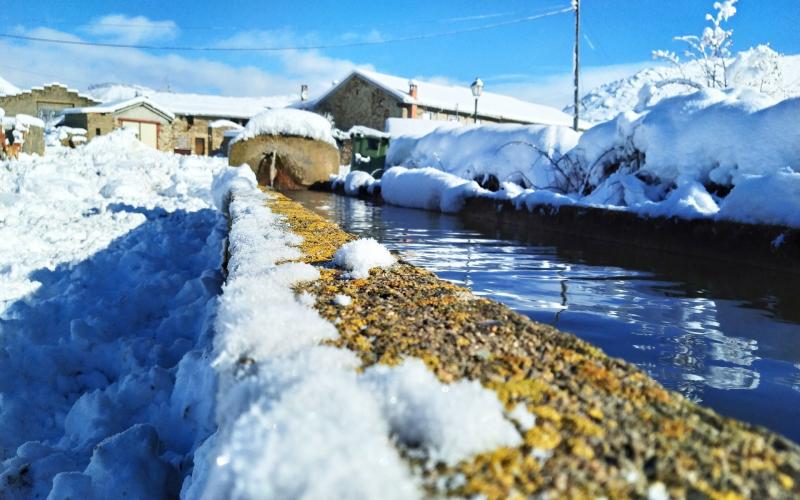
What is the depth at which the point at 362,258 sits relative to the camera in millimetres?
2070

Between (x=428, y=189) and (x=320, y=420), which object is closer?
(x=320, y=420)

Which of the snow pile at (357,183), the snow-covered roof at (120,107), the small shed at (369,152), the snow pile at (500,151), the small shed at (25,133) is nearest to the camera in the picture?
the snow pile at (500,151)

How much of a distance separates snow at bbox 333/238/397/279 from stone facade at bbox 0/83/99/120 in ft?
131

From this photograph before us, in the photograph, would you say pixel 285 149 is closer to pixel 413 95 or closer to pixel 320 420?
pixel 320 420

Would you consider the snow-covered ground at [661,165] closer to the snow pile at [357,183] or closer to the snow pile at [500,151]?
the snow pile at [500,151]

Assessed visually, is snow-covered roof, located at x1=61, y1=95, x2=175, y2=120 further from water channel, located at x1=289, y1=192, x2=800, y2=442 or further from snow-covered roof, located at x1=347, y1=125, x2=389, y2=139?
water channel, located at x1=289, y1=192, x2=800, y2=442

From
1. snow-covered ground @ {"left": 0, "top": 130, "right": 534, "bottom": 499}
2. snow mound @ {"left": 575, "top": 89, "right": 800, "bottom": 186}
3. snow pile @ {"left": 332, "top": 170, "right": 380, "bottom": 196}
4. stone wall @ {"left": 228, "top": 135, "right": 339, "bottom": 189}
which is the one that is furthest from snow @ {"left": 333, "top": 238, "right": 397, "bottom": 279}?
stone wall @ {"left": 228, "top": 135, "right": 339, "bottom": 189}

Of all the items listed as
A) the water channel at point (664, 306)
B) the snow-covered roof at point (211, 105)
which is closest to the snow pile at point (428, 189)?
the water channel at point (664, 306)

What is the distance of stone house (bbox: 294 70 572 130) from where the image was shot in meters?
29.0

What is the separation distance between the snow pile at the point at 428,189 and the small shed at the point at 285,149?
138 inches

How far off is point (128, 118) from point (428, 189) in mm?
29854

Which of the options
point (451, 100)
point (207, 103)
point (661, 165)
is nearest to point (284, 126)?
point (661, 165)

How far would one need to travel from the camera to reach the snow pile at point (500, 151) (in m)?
7.94

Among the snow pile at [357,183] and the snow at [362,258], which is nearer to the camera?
the snow at [362,258]
